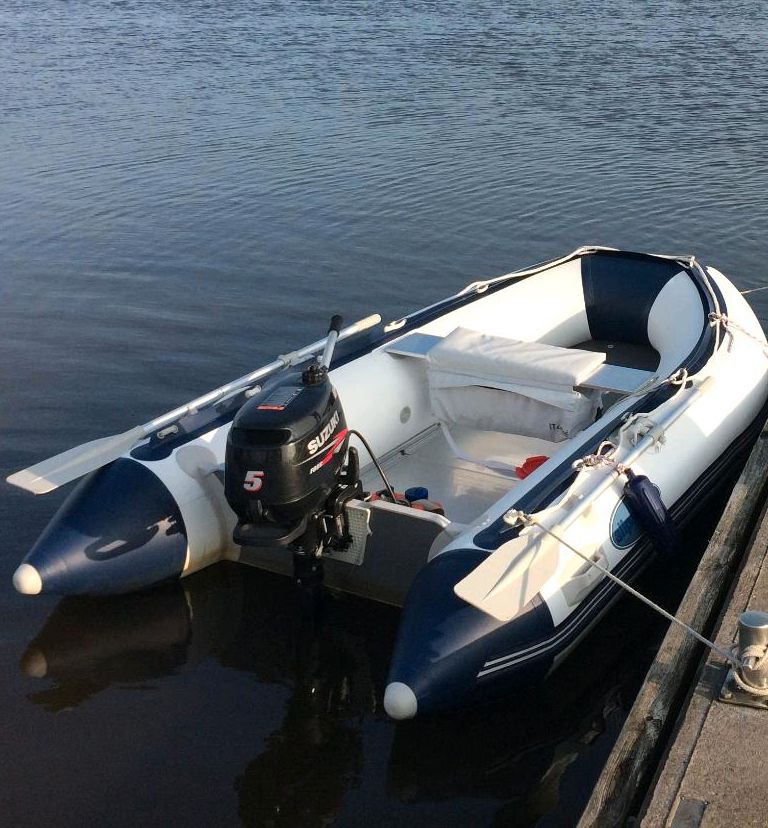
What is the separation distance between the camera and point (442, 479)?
5.18m

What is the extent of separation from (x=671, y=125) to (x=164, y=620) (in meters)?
9.11

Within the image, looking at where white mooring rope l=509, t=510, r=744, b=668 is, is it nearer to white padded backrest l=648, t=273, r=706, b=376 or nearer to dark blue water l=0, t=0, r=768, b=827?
dark blue water l=0, t=0, r=768, b=827

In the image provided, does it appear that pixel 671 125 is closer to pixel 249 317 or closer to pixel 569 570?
pixel 249 317

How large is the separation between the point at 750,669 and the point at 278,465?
65.1 inches

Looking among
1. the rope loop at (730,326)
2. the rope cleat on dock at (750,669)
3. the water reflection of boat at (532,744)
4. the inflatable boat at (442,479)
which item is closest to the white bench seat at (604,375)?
the inflatable boat at (442,479)

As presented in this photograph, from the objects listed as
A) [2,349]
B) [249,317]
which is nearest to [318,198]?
[249,317]

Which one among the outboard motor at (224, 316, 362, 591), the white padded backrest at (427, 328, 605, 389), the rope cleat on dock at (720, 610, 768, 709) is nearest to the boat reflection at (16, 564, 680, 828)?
the outboard motor at (224, 316, 362, 591)

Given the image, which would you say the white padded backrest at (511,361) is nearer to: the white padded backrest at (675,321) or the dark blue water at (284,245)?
the white padded backrest at (675,321)

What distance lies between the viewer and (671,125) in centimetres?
1169

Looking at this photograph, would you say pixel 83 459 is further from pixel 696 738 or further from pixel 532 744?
pixel 696 738

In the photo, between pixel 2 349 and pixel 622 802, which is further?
pixel 2 349

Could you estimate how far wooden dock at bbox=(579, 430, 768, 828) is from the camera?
2762 mm

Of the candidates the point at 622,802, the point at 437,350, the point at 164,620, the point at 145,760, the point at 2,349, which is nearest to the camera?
the point at 622,802

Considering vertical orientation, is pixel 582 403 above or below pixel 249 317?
above
